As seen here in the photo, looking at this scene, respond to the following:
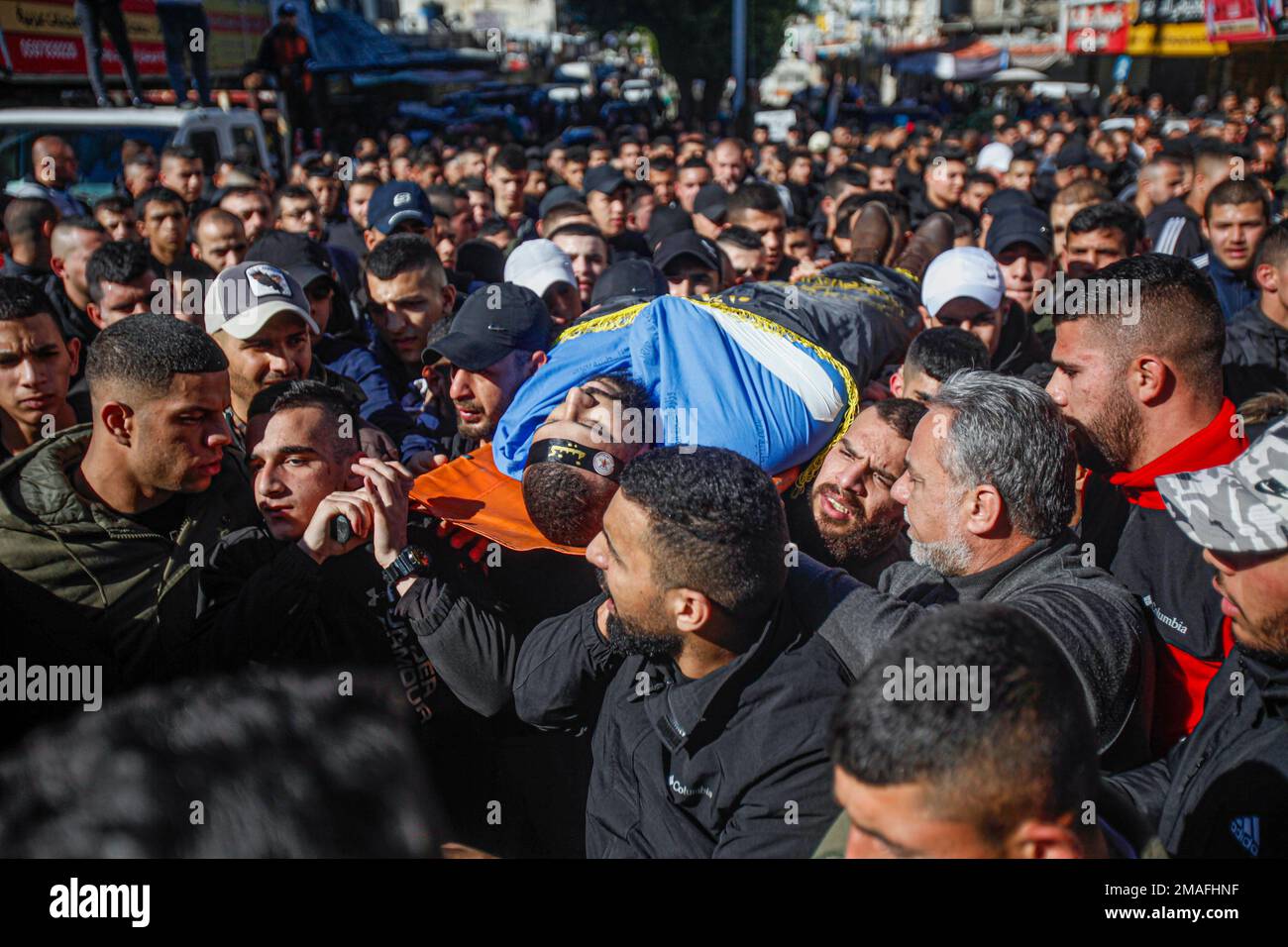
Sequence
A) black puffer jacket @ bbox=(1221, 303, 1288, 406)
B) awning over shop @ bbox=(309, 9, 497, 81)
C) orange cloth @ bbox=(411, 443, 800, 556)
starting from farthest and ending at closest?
awning over shop @ bbox=(309, 9, 497, 81) → black puffer jacket @ bbox=(1221, 303, 1288, 406) → orange cloth @ bbox=(411, 443, 800, 556)

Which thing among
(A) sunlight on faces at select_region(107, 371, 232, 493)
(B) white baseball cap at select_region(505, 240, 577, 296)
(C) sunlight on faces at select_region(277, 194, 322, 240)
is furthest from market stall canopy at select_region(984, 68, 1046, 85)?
(A) sunlight on faces at select_region(107, 371, 232, 493)

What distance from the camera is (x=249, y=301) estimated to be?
3482mm

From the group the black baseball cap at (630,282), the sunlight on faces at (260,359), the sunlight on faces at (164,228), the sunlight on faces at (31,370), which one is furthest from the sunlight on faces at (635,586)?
the sunlight on faces at (164,228)

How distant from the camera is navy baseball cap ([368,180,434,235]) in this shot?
5785mm

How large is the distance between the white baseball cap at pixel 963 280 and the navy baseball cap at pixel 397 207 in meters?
2.94

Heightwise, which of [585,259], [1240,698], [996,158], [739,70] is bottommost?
[1240,698]

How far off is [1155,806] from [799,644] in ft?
2.30

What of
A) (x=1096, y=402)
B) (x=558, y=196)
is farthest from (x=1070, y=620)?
(x=558, y=196)

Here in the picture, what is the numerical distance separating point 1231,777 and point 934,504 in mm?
795

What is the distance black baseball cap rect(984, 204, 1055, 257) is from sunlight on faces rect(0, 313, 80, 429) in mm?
4201

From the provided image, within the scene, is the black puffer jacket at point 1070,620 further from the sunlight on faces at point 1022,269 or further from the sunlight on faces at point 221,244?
the sunlight on faces at point 221,244

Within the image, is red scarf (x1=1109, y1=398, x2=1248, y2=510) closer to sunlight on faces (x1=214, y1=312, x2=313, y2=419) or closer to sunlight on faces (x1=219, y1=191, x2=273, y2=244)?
sunlight on faces (x1=214, y1=312, x2=313, y2=419)

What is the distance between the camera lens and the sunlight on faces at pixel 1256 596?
1.77 metres

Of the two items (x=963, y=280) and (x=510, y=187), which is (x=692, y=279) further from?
(x=510, y=187)
